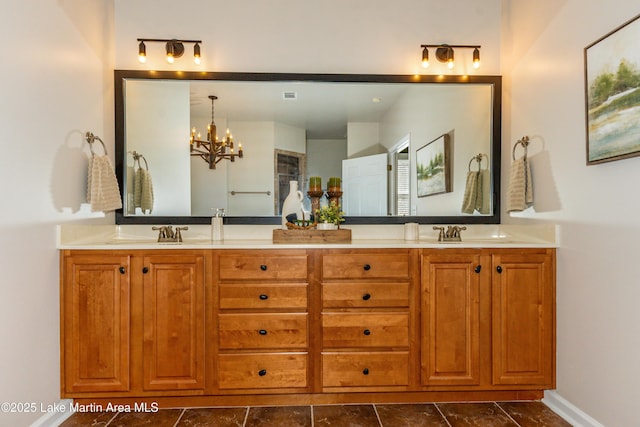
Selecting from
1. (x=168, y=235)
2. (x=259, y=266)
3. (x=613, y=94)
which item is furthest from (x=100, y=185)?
(x=613, y=94)

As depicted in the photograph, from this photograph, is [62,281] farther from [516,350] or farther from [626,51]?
[626,51]

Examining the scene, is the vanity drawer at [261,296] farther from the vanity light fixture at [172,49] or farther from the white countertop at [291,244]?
the vanity light fixture at [172,49]

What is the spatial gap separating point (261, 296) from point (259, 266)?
169 mm

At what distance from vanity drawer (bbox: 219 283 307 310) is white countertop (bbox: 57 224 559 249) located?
0.73 ft

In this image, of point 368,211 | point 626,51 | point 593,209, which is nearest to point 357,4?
point 368,211

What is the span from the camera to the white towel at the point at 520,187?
2312 millimetres

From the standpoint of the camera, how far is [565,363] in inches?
80.9

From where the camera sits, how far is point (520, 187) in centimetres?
232

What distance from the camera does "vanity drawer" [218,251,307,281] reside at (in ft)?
6.88

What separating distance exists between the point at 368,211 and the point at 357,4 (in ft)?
4.82

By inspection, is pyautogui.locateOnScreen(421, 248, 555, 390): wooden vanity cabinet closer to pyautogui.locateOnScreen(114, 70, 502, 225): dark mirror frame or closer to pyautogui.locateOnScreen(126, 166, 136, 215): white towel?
pyautogui.locateOnScreen(114, 70, 502, 225): dark mirror frame

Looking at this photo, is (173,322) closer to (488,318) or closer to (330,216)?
(330,216)

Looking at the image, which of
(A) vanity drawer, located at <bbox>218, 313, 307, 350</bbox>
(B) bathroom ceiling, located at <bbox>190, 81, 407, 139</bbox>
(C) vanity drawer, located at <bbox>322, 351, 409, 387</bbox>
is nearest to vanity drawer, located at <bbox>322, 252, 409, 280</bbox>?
(A) vanity drawer, located at <bbox>218, 313, 307, 350</bbox>

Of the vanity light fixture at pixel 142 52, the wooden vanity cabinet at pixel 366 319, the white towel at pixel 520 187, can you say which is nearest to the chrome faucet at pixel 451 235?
the white towel at pixel 520 187
